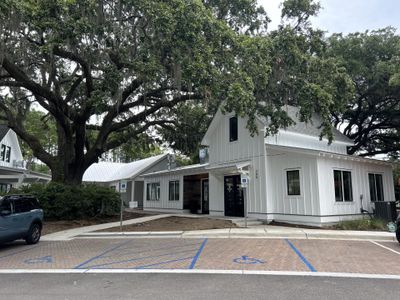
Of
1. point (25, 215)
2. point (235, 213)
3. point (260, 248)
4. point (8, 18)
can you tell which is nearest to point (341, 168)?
point (235, 213)

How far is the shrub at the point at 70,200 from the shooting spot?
18.4 m

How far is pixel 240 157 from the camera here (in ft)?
62.7

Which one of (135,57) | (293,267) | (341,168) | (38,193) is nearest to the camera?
(293,267)

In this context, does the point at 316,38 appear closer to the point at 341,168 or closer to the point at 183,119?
the point at 341,168

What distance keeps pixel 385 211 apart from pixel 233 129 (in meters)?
8.76

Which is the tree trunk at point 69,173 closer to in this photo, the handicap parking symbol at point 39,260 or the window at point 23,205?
the window at point 23,205

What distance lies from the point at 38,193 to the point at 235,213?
10593mm

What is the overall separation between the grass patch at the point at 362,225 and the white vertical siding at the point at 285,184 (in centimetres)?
126

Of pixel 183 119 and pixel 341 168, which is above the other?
pixel 183 119

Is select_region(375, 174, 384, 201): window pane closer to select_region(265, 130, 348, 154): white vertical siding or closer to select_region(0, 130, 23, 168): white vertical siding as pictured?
select_region(265, 130, 348, 154): white vertical siding

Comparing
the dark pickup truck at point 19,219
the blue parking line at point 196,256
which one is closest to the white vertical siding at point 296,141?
the blue parking line at point 196,256

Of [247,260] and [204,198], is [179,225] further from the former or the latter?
[247,260]

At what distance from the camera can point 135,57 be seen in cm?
1289

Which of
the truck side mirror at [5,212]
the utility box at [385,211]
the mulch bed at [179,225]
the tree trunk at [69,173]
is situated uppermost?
the tree trunk at [69,173]
